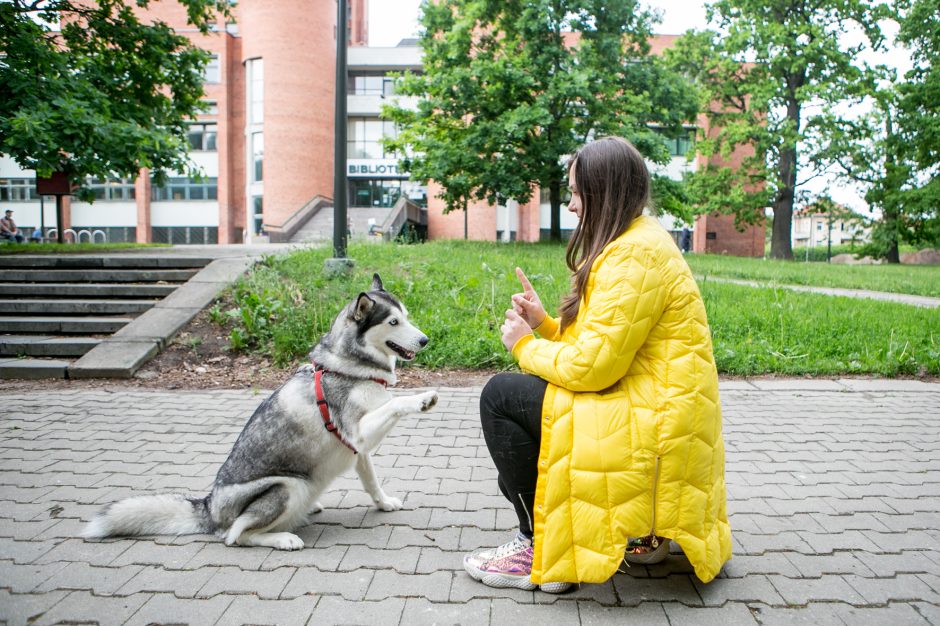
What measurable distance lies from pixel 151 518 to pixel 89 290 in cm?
731

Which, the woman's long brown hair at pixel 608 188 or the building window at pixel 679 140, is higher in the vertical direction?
the building window at pixel 679 140

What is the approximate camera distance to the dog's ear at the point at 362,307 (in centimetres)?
339

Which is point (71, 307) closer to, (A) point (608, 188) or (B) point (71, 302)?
(B) point (71, 302)

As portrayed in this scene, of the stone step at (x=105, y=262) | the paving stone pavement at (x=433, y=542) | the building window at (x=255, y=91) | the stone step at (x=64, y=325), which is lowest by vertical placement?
the paving stone pavement at (x=433, y=542)

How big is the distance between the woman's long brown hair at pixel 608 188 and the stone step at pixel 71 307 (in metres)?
7.94

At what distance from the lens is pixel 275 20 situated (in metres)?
42.2

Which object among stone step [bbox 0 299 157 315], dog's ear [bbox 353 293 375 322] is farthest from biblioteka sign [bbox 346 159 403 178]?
dog's ear [bbox 353 293 375 322]

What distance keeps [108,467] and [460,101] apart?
57.3ft

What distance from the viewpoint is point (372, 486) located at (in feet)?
12.1

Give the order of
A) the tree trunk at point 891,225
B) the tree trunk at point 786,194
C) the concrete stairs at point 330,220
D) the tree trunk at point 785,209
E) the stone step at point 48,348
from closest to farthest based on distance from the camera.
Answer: the stone step at point 48,348 → the tree trunk at point 786,194 → the tree trunk at point 785,209 → the tree trunk at point 891,225 → the concrete stairs at point 330,220

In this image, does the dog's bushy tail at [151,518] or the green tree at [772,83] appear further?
the green tree at [772,83]

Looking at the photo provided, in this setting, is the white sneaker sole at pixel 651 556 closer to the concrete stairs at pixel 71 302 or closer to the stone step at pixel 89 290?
the concrete stairs at pixel 71 302

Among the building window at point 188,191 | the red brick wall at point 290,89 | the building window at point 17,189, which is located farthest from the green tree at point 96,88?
the building window at point 17,189

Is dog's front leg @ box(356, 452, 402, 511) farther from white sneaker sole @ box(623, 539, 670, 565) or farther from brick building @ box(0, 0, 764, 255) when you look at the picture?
brick building @ box(0, 0, 764, 255)
